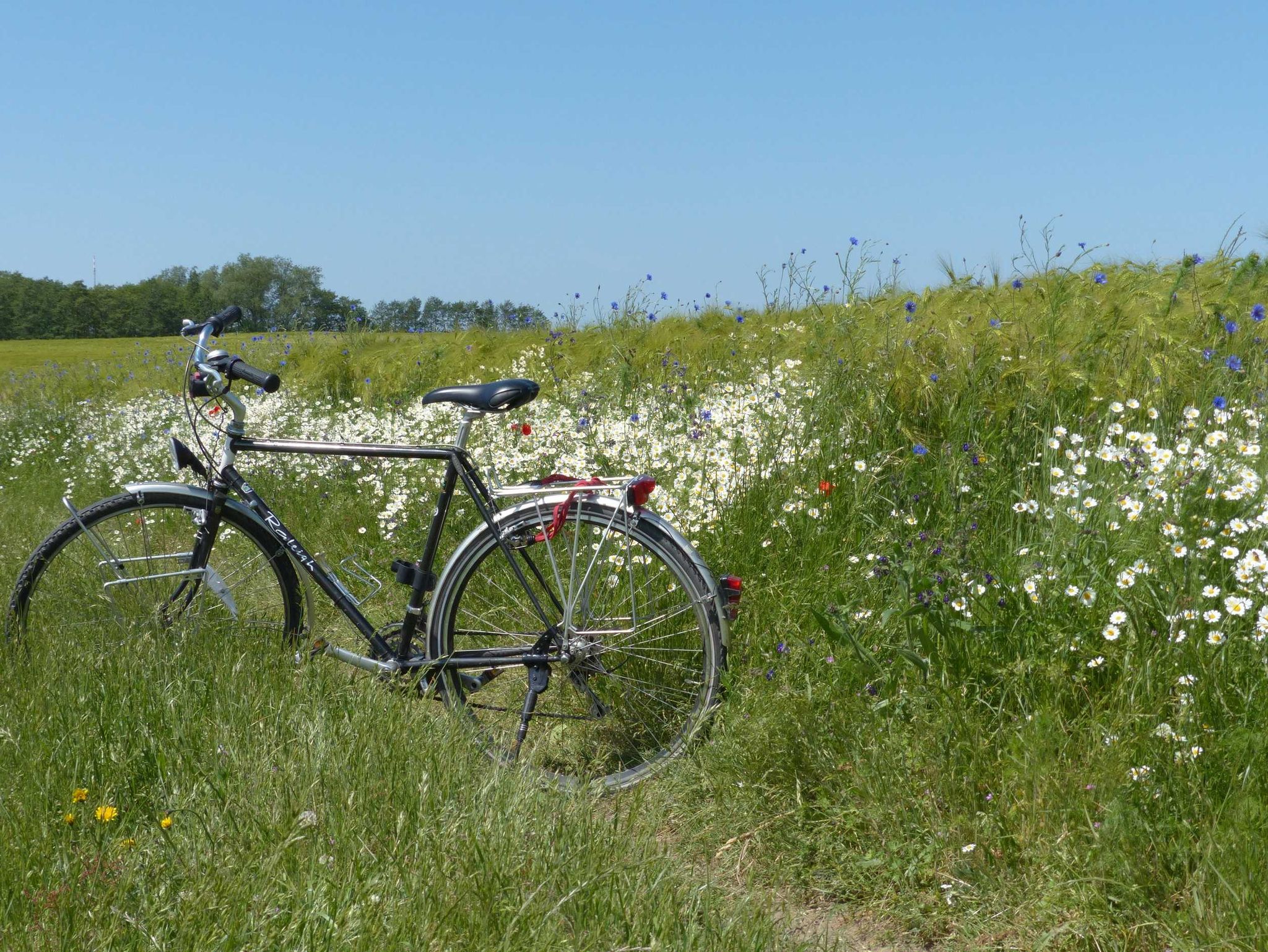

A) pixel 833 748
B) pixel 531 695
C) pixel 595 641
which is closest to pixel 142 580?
pixel 531 695

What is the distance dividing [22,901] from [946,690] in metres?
2.47

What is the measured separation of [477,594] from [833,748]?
5.89 feet

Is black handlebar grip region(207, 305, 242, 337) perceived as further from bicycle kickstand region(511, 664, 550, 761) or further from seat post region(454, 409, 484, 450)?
bicycle kickstand region(511, 664, 550, 761)

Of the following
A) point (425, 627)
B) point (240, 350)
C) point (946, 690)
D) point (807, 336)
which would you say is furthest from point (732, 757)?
point (240, 350)

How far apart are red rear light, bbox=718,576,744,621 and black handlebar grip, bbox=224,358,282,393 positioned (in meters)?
1.68

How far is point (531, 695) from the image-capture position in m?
3.75

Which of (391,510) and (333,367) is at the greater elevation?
(333,367)

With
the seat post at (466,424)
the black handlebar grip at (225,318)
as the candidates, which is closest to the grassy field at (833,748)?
the seat post at (466,424)

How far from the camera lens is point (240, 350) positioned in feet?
47.7

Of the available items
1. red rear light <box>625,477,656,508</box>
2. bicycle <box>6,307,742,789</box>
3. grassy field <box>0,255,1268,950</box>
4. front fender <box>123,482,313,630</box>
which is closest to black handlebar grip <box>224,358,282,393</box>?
bicycle <box>6,307,742,789</box>

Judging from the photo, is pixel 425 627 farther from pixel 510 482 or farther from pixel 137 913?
pixel 510 482

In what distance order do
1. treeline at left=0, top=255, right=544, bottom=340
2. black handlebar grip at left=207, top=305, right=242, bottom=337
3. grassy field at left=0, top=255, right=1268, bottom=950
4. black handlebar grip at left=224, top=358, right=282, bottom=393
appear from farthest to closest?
treeline at left=0, top=255, right=544, bottom=340, black handlebar grip at left=207, top=305, right=242, bottom=337, black handlebar grip at left=224, top=358, right=282, bottom=393, grassy field at left=0, top=255, right=1268, bottom=950

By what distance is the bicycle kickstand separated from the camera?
147 inches

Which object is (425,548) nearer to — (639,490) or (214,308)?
(639,490)
